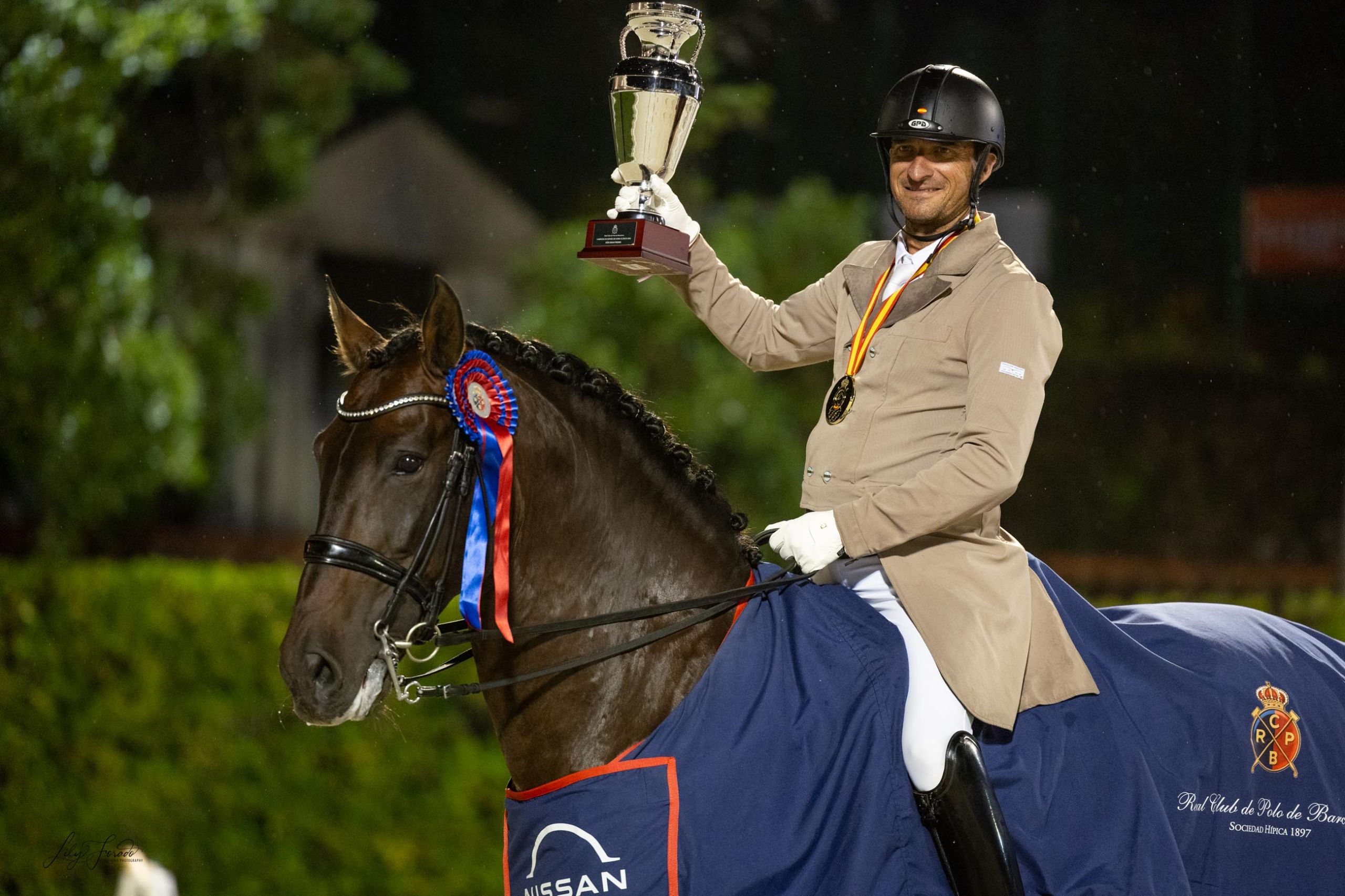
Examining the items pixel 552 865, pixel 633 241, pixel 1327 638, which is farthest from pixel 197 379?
pixel 1327 638

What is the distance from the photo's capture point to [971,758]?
7.24ft

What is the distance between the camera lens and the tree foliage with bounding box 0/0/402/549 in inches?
204

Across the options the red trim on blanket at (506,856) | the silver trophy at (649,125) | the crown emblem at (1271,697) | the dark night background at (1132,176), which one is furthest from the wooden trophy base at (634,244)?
the dark night background at (1132,176)

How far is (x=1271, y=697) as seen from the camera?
2.57 meters

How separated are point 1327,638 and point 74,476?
5118 millimetres

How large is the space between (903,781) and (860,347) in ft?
2.82

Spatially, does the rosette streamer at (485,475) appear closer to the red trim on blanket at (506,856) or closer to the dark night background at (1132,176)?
the red trim on blanket at (506,856)

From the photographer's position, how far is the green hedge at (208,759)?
15.6ft

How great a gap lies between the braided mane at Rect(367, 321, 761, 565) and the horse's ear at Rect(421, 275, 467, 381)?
0.12 meters

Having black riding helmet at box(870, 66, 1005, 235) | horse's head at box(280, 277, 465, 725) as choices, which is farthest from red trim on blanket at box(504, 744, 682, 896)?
black riding helmet at box(870, 66, 1005, 235)

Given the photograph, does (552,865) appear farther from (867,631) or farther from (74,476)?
(74,476)

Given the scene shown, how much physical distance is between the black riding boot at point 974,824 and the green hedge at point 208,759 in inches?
110

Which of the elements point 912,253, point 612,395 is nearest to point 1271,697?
point 912,253

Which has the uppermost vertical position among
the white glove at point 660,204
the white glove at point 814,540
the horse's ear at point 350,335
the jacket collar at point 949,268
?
the white glove at point 660,204
